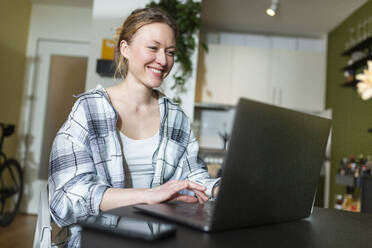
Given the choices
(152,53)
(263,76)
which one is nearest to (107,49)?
(152,53)

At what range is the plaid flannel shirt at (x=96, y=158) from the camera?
0.89m

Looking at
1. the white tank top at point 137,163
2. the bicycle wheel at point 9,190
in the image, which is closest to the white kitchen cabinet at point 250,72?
the bicycle wheel at point 9,190

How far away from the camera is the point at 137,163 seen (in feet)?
3.84

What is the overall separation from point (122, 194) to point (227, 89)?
4016mm

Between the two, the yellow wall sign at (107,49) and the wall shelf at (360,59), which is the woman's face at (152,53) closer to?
the yellow wall sign at (107,49)

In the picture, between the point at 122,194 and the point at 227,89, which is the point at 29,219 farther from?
the point at 122,194

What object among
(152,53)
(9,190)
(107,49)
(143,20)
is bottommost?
(9,190)

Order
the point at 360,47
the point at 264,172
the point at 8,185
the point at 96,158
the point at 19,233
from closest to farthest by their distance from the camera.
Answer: the point at 264,172, the point at 96,158, the point at 19,233, the point at 360,47, the point at 8,185

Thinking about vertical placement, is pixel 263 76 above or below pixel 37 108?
above

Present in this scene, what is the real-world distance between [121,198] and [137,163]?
0.32m

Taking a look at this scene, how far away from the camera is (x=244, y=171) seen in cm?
61

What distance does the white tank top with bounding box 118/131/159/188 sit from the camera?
116 cm

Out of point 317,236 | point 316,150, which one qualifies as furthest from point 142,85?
point 317,236

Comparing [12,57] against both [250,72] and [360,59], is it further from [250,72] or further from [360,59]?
[360,59]
